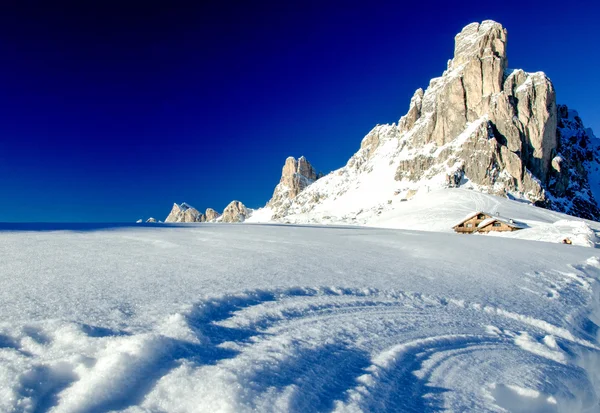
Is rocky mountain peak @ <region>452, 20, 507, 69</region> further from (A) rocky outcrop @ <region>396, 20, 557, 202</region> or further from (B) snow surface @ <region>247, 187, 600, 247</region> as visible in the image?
(B) snow surface @ <region>247, 187, 600, 247</region>

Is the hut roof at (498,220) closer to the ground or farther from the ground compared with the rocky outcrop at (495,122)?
closer to the ground

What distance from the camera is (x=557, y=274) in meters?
9.07

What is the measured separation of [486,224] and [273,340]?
182 feet

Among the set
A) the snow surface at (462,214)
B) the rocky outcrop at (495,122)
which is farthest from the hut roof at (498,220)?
the rocky outcrop at (495,122)

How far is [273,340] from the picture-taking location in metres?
3.24

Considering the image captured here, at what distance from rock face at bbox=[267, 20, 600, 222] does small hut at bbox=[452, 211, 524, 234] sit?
66.1 meters

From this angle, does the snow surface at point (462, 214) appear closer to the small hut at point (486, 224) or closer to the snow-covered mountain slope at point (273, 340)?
the small hut at point (486, 224)

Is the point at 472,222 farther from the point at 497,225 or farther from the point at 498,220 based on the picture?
the point at 498,220

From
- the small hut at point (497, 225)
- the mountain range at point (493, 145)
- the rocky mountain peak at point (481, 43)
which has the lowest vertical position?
the small hut at point (497, 225)

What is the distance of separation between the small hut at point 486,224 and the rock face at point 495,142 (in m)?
66.1

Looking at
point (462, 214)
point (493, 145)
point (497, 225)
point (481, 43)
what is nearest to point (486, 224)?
point (497, 225)

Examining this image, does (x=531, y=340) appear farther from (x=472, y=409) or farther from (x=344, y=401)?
(x=344, y=401)

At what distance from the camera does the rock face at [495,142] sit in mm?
130875

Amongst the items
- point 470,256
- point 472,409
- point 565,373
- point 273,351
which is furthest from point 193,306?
point 470,256
